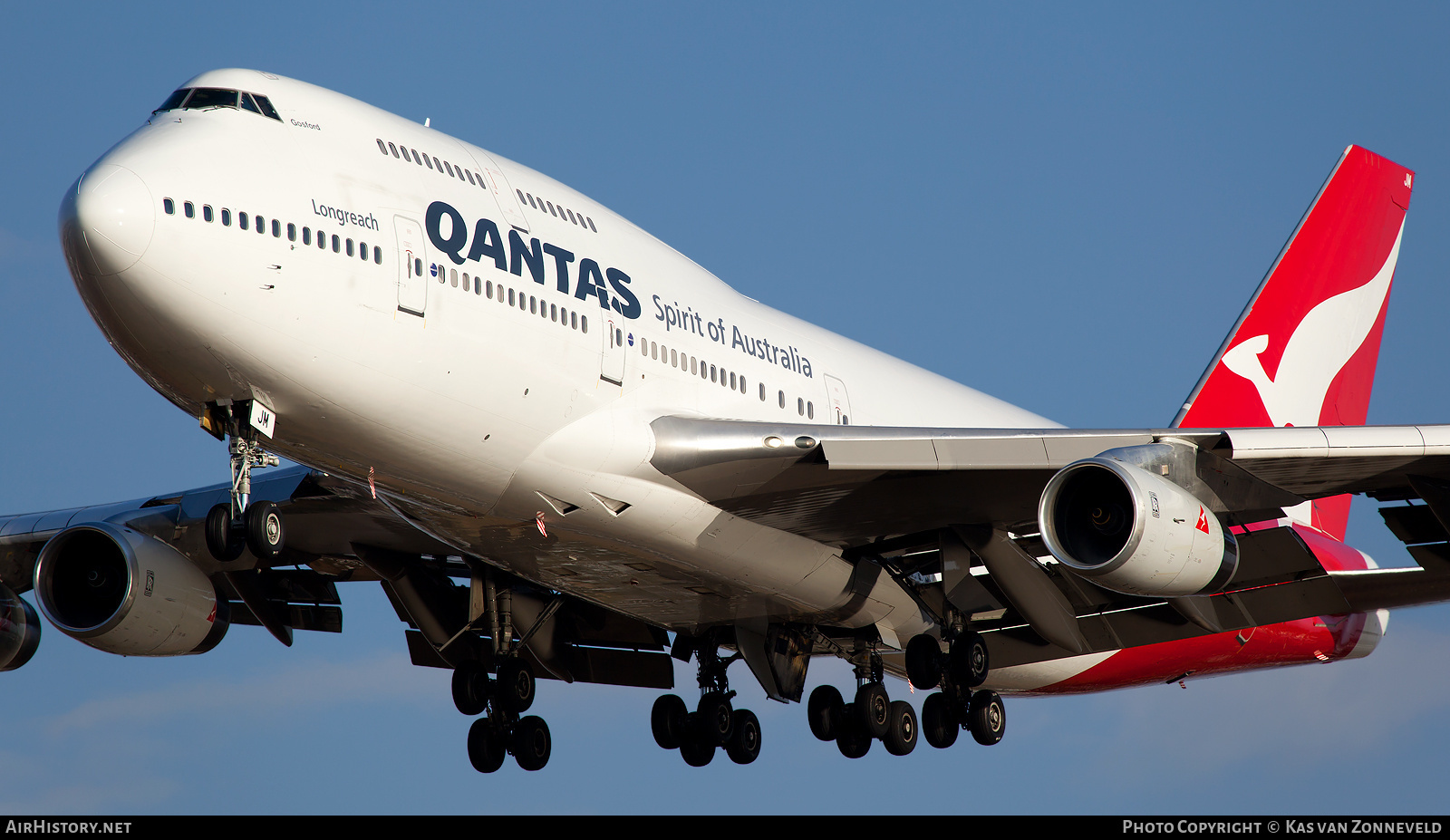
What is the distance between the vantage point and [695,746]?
72.0 ft

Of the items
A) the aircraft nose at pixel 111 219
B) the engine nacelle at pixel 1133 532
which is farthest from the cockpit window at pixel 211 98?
the engine nacelle at pixel 1133 532

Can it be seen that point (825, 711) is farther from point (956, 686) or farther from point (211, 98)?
point (211, 98)

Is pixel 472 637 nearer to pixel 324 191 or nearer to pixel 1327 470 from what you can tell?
pixel 324 191

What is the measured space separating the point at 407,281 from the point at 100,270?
272 cm

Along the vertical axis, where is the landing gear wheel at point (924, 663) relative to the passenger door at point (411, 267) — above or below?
below

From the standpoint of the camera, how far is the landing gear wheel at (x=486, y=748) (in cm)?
2070

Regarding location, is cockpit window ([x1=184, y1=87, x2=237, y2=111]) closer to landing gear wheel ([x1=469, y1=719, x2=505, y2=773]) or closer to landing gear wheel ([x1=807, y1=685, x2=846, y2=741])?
landing gear wheel ([x1=469, y1=719, x2=505, y2=773])

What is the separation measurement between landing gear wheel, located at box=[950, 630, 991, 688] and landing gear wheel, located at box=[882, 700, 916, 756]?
338 cm

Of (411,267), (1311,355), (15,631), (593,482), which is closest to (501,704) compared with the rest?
(593,482)

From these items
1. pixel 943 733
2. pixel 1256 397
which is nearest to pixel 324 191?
pixel 943 733

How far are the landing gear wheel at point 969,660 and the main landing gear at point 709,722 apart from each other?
12.1 ft

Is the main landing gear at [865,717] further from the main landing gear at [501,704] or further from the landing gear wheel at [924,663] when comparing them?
the main landing gear at [501,704]

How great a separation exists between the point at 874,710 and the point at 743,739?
6.45 feet

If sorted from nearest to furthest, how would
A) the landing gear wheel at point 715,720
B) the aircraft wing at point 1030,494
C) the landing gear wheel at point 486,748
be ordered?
the aircraft wing at point 1030,494 < the landing gear wheel at point 486,748 < the landing gear wheel at point 715,720
